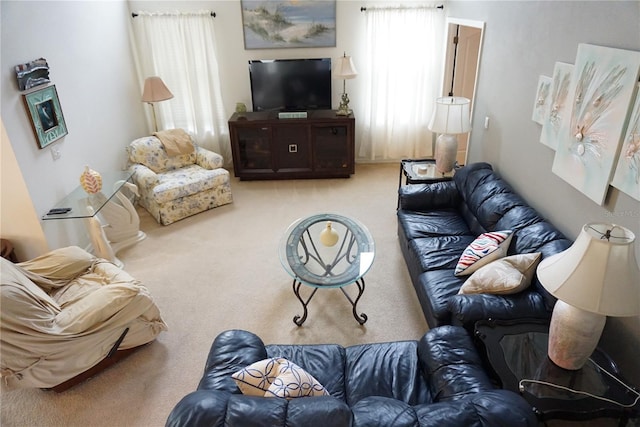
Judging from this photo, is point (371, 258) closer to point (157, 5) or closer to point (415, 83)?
point (415, 83)

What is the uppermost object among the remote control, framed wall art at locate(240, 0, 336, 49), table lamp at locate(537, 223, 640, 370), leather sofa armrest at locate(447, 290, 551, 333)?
framed wall art at locate(240, 0, 336, 49)

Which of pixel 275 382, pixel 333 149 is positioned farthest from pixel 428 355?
pixel 333 149

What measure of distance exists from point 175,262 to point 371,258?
6.26 feet

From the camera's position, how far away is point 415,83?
5379 mm

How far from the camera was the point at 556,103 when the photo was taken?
8.96ft

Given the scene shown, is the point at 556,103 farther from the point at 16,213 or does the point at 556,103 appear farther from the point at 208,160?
the point at 16,213

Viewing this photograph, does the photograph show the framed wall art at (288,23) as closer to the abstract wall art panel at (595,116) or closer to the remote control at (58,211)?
the remote control at (58,211)

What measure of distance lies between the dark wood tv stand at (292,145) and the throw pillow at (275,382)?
12.5 ft

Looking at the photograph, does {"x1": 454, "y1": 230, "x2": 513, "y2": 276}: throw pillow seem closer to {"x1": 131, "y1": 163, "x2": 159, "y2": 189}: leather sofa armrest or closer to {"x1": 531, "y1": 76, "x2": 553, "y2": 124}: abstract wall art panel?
{"x1": 531, "y1": 76, "x2": 553, "y2": 124}: abstract wall art panel

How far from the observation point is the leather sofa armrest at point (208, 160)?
4895 millimetres

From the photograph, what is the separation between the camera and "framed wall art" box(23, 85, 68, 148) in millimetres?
3188

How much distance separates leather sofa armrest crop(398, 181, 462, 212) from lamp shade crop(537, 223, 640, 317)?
6.52 feet

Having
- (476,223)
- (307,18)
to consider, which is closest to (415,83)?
(307,18)

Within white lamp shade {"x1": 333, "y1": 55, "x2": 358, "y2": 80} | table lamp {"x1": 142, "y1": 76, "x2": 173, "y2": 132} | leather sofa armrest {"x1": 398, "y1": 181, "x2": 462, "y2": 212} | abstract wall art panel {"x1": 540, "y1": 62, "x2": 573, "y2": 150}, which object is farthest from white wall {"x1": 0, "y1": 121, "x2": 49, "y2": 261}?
abstract wall art panel {"x1": 540, "y1": 62, "x2": 573, "y2": 150}
